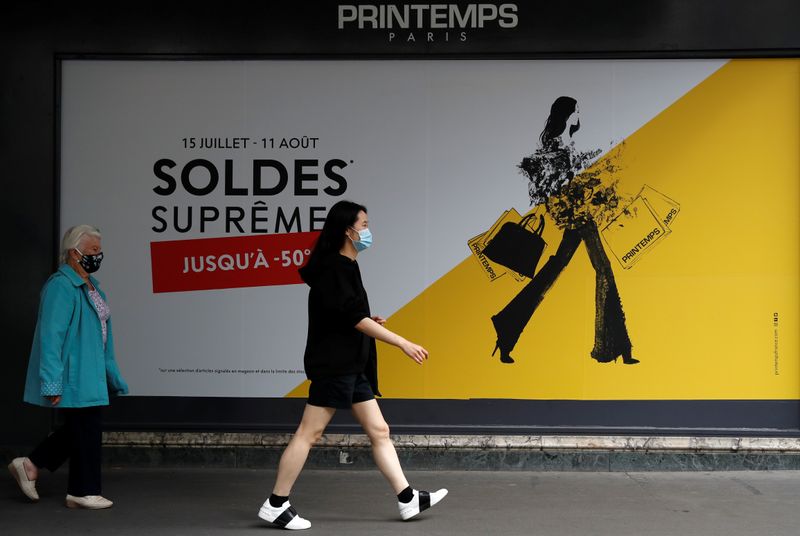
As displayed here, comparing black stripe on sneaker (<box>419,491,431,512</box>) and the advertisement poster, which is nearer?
black stripe on sneaker (<box>419,491,431,512</box>)

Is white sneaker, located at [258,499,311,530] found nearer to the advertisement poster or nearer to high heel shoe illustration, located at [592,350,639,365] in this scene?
the advertisement poster

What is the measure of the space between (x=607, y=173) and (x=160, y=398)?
3.80 m

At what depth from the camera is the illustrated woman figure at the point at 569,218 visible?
7645 mm

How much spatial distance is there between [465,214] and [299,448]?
2574mm

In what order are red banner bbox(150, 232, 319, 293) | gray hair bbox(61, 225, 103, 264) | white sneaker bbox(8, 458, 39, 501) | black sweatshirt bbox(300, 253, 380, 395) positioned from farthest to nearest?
1. red banner bbox(150, 232, 319, 293)
2. white sneaker bbox(8, 458, 39, 501)
3. gray hair bbox(61, 225, 103, 264)
4. black sweatshirt bbox(300, 253, 380, 395)

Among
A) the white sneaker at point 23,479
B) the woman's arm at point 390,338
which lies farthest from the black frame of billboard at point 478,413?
the woman's arm at point 390,338

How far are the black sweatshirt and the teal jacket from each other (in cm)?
138

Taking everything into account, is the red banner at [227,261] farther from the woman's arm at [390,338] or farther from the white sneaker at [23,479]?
the woman's arm at [390,338]

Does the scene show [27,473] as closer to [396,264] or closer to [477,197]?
[396,264]

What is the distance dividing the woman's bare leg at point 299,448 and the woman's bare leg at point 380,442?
20cm

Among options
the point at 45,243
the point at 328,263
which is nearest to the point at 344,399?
the point at 328,263

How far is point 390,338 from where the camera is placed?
566cm

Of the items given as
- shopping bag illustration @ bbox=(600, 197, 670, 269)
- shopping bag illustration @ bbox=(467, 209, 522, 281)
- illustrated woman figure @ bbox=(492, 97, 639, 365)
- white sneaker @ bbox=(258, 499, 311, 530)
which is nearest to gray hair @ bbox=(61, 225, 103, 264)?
white sneaker @ bbox=(258, 499, 311, 530)

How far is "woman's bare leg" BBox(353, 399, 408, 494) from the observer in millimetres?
5914
